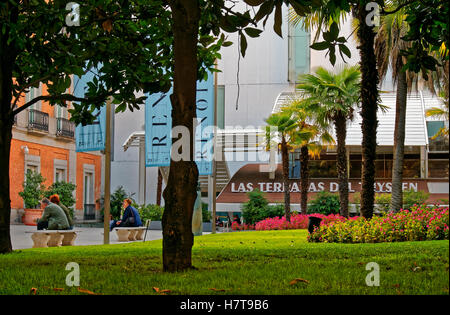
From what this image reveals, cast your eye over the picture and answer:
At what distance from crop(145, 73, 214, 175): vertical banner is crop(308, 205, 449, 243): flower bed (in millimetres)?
6114

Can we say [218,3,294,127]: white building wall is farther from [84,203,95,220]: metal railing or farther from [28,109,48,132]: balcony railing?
[28,109,48,132]: balcony railing

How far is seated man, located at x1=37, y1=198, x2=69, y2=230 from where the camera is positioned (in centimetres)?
1512

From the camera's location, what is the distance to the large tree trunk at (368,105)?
51.8ft

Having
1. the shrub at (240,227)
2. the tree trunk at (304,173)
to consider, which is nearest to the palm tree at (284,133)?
the tree trunk at (304,173)

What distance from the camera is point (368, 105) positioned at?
1592 centimetres

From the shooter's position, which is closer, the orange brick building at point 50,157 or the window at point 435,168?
the orange brick building at point 50,157

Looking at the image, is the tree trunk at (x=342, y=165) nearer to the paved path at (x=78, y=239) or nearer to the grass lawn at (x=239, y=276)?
the paved path at (x=78, y=239)

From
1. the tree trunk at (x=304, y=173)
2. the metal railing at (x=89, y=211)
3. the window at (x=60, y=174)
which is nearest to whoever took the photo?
the tree trunk at (x=304, y=173)

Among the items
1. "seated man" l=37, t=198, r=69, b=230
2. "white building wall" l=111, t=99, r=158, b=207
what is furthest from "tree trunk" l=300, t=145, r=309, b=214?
"seated man" l=37, t=198, r=69, b=230

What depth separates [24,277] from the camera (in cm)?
607

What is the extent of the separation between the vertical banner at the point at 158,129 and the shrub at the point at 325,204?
1579 cm
